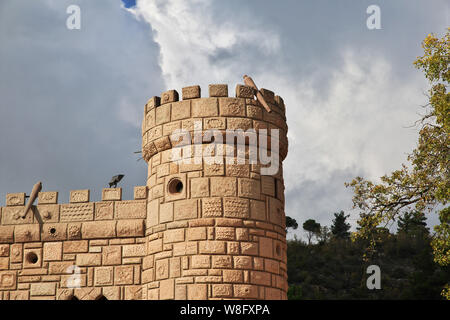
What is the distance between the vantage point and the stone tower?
12.2 m

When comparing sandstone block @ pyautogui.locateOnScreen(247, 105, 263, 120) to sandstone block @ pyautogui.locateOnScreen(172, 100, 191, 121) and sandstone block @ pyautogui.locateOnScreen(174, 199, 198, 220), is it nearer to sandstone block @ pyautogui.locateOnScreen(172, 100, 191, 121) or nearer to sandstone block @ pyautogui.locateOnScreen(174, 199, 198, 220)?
sandstone block @ pyautogui.locateOnScreen(172, 100, 191, 121)

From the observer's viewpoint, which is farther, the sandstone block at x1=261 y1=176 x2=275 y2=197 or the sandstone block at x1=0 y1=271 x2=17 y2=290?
the sandstone block at x1=0 y1=271 x2=17 y2=290

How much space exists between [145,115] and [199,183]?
2.50 meters

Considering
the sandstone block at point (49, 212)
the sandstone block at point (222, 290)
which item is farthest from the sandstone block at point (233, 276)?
the sandstone block at point (49, 212)

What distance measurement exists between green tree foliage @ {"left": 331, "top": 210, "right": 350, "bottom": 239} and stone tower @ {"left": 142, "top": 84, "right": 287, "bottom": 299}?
4015 cm

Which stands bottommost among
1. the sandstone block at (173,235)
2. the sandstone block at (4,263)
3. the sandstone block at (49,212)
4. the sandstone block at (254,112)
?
the sandstone block at (4,263)

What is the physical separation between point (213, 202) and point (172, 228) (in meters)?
1.03

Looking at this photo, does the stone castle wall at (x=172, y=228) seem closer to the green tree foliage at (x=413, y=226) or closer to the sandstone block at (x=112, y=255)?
the sandstone block at (x=112, y=255)

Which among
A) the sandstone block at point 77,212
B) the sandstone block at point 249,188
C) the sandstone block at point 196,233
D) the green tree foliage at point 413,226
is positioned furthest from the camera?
the green tree foliage at point 413,226

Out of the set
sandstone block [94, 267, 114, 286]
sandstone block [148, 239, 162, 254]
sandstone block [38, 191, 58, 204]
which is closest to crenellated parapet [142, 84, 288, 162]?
sandstone block [148, 239, 162, 254]

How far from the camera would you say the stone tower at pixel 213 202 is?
479 inches

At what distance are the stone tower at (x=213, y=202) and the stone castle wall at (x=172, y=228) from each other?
2 cm

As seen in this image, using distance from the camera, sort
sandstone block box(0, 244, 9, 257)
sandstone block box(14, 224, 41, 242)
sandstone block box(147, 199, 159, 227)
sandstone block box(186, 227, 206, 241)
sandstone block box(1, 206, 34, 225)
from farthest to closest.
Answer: sandstone block box(1, 206, 34, 225) → sandstone block box(0, 244, 9, 257) → sandstone block box(14, 224, 41, 242) → sandstone block box(147, 199, 159, 227) → sandstone block box(186, 227, 206, 241)
